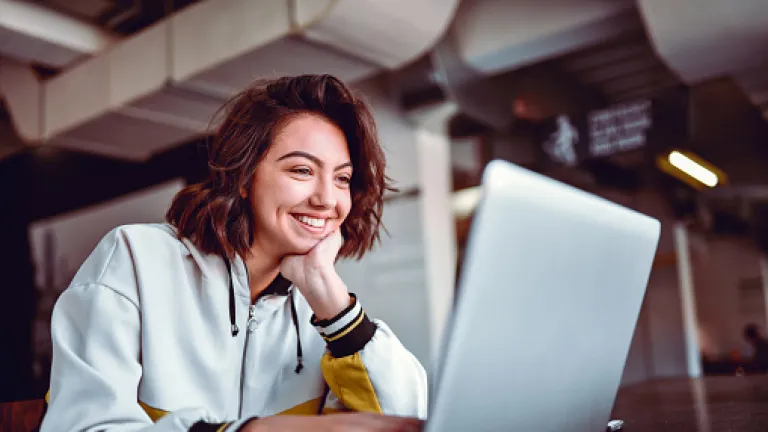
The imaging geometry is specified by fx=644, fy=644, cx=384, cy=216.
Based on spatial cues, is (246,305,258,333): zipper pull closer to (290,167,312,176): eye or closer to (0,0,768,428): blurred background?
(290,167,312,176): eye

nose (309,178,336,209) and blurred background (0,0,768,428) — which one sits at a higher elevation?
blurred background (0,0,768,428)

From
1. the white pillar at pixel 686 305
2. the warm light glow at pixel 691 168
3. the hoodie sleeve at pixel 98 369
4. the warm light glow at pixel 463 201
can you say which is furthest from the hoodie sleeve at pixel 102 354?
the white pillar at pixel 686 305

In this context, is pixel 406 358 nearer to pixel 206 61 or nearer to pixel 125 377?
pixel 125 377

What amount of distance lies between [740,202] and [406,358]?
11.7 m

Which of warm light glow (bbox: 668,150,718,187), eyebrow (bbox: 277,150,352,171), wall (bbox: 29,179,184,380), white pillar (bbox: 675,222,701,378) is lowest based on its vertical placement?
white pillar (bbox: 675,222,701,378)

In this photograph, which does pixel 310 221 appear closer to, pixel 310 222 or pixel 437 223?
pixel 310 222

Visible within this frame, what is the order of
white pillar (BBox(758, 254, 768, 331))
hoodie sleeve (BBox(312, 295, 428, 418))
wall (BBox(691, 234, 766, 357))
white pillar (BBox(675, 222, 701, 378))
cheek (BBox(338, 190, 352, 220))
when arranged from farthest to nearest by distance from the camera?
white pillar (BBox(758, 254, 768, 331)) → wall (BBox(691, 234, 766, 357)) → white pillar (BBox(675, 222, 701, 378)) → cheek (BBox(338, 190, 352, 220)) → hoodie sleeve (BBox(312, 295, 428, 418))

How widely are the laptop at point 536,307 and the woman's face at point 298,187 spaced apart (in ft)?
1.82

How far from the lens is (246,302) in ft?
3.68

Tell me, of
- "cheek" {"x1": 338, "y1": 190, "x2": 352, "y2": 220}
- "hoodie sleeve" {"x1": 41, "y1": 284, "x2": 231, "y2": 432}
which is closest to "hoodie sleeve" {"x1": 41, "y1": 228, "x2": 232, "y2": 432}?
"hoodie sleeve" {"x1": 41, "y1": 284, "x2": 231, "y2": 432}

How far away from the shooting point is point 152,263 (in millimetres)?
1005

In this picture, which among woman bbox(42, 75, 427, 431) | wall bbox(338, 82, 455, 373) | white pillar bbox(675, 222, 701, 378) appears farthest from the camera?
white pillar bbox(675, 222, 701, 378)

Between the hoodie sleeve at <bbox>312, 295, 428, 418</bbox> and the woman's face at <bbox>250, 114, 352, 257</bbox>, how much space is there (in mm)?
207

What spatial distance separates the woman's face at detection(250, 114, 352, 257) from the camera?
1169mm
